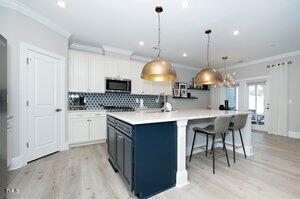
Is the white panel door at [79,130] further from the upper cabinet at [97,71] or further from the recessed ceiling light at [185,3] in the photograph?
the recessed ceiling light at [185,3]

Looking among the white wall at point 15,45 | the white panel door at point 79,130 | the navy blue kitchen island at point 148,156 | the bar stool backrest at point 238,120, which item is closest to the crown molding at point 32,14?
the white wall at point 15,45

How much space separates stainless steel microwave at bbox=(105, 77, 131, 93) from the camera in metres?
4.18

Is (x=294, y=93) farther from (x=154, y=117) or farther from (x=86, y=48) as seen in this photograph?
(x=86, y=48)

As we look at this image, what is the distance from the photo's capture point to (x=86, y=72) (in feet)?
12.8

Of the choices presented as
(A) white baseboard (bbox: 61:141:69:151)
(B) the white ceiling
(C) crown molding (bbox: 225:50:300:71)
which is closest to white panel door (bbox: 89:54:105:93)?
(B) the white ceiling

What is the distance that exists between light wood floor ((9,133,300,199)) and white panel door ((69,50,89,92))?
159 cm

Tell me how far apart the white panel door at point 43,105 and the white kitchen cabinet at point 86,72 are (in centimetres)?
43

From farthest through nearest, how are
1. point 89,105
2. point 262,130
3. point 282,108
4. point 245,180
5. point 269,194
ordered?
point 262,130 < point 282,108 < point 89,105 < point 245,180 < point 269,194

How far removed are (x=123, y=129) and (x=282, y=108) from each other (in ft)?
18.2

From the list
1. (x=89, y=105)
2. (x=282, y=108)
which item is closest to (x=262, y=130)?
(x=282, y=108)

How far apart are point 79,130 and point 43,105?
103 centimetres

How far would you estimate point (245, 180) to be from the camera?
2.18 m

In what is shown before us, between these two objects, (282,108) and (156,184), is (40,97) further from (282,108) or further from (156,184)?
(282,108)

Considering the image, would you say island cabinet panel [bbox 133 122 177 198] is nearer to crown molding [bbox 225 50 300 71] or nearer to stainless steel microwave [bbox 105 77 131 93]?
stainless steel microwave [bbox 105 77 131 93]
